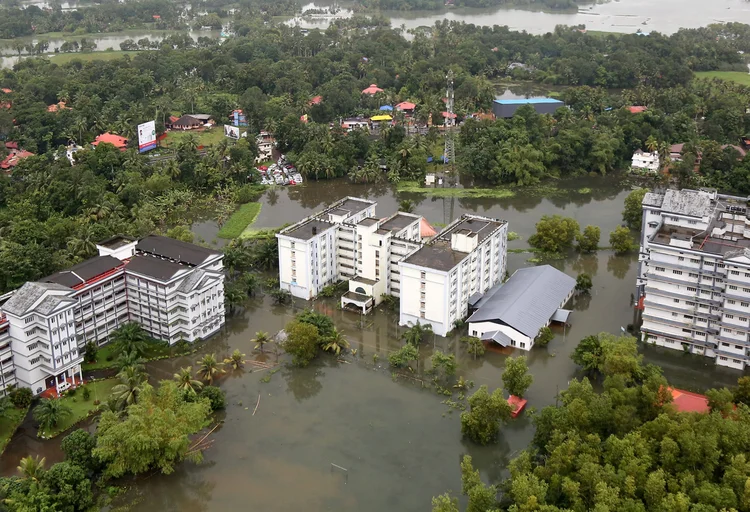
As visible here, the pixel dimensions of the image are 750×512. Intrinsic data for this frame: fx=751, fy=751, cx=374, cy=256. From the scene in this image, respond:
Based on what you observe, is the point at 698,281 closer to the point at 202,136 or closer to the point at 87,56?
the point at 202,136

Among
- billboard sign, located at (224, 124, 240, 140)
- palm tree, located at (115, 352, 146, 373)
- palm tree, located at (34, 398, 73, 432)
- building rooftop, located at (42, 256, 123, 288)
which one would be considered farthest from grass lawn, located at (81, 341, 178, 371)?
billboard sign, located at (224, 124, 240, 140)

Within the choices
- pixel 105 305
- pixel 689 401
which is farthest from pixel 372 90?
pixel 689 401

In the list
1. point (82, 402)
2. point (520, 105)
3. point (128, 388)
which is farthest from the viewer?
point (520, 105)

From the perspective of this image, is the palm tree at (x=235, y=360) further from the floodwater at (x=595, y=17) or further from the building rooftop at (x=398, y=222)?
the floodwater at (x=595, y=17)

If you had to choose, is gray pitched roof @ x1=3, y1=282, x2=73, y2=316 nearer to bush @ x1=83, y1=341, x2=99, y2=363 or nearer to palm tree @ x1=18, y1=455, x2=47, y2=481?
bush @ x1=83, y1=341, x2=99, y2=363

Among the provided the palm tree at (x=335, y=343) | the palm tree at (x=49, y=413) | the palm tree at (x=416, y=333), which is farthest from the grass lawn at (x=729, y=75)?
the palm tree at (x=49, y=413)
